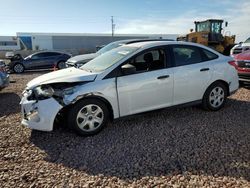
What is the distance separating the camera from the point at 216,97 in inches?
209

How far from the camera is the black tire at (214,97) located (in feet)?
17.0

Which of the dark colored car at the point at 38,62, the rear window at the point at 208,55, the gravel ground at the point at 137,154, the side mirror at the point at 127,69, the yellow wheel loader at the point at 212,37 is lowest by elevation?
the gravel ground at the point at 137,154

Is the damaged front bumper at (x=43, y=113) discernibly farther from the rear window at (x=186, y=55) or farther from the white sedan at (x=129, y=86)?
the rear window at (x=186, y=55)

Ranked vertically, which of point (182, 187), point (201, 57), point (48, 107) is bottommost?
point (182, 187)

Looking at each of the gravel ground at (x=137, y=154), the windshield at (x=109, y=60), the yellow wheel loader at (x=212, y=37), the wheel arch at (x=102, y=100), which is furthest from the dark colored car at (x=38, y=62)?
the wheel arch at (x=102, y=100)

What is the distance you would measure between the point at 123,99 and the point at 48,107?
4.16 ft

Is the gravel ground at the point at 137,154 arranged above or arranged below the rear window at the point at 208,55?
below

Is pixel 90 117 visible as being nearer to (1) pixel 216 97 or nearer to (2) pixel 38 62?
(1) pixel 216 97

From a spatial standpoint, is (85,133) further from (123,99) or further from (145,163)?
(145,163)

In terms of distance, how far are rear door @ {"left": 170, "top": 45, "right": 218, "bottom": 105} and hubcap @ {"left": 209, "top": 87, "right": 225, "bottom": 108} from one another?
0.95 feet

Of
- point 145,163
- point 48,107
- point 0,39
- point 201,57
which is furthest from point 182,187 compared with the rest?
point 0,39

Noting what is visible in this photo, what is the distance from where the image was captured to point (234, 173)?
9.89 feet

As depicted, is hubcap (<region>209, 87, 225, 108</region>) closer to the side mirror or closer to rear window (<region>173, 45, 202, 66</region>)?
rear window (<region>173, 45, 202, 66</region>)

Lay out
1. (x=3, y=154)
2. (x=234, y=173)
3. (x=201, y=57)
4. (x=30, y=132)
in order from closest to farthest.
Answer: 1. (x=234, y=173)
2. (x=3, y=154)
3. (x=30, y=132)
4. (x=201, y=57)
